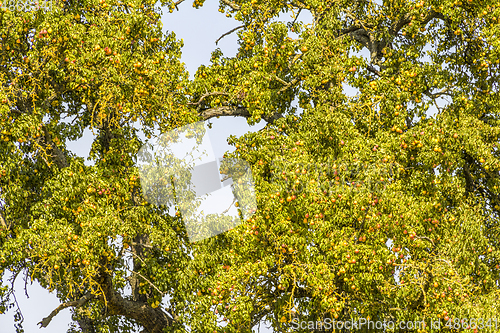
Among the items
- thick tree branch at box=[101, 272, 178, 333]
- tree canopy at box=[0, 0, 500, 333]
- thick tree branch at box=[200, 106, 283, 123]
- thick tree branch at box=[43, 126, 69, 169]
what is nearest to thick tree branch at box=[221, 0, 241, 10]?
tree canopy at box=[0, 0, 500, 333]

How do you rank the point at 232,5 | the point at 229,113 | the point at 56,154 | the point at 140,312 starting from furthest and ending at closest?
the point at 232,5, the point at 229,113, the point at 140,312, the point at 56,154

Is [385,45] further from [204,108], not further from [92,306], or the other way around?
[92,306]

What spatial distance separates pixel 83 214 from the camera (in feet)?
31.3

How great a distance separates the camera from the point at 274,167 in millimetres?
9422

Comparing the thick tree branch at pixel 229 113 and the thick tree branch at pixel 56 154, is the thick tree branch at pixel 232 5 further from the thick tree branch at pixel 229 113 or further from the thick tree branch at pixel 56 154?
the thick tree branch at pixel 56 154

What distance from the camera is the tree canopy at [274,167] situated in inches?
338

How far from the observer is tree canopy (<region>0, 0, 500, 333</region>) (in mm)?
8578

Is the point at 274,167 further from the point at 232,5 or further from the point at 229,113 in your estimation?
the point at 232,5

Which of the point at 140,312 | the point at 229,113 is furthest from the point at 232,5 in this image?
the point at 140,312

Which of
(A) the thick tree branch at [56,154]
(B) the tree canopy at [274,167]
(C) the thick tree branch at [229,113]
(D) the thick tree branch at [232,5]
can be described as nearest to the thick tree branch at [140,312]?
(B) the tree canopy at [274,167]

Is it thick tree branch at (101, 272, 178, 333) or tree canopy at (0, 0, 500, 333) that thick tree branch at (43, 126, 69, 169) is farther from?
thick tree branch at (101, 272, 178, 333)

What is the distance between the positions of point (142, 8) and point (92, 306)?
5791mm

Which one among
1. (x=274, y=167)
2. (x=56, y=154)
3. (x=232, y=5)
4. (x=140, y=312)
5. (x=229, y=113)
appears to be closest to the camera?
(x=274, y=167)

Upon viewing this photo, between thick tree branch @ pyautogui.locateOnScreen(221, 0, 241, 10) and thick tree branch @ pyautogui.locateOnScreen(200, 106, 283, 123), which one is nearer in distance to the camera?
thick tree branch @ pyautogui.locateOnScreen(200, 106, 283, 123)
